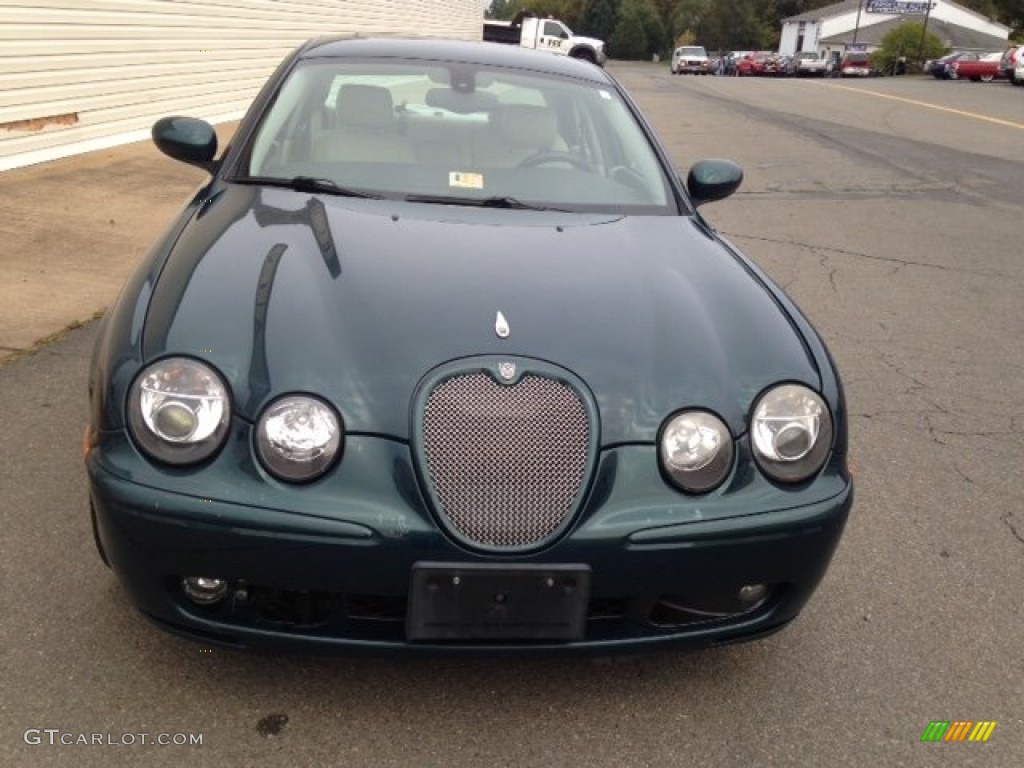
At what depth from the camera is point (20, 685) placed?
2.39 m

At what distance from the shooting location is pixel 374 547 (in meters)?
2.08

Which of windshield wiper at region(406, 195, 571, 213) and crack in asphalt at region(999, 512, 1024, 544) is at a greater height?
windshield wiper at region(406, 195, 571, 213)

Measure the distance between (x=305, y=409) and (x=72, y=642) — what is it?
0.97 metres

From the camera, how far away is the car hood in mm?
2258

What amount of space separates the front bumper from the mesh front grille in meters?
0.05

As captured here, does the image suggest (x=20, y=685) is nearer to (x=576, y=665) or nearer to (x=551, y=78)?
(x=576, y=665)

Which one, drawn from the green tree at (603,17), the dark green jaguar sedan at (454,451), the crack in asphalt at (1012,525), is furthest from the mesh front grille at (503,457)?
the green tree at (603,17)

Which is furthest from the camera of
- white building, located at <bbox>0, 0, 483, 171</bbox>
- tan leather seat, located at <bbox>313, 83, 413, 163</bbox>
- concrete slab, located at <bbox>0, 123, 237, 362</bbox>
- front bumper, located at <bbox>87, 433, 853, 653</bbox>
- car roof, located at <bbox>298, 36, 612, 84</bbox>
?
white building, located at <bbox>0, 0, 483, 171</bbox>

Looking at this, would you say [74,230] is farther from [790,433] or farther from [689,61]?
[689,61]

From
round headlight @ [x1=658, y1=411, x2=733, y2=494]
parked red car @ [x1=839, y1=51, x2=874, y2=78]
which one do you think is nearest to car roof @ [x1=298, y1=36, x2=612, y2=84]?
round headlight @ [x1=658, y1=411, x2=733, y2=494]

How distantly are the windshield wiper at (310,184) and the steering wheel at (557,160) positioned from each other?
0.64 m

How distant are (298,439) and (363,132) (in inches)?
70.6

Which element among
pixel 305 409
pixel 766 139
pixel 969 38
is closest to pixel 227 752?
pixel 305 409

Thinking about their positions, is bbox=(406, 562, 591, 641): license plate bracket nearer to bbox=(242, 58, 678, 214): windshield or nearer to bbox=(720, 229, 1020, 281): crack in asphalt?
bbox=(242, 58, 678, 214): windshield
